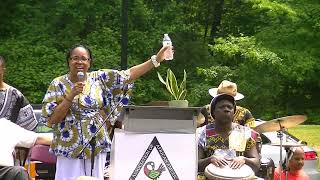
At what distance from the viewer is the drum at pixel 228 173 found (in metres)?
4.95

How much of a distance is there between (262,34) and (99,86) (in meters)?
17.1

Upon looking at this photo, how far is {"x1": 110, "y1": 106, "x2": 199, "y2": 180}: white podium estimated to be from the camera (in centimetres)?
468

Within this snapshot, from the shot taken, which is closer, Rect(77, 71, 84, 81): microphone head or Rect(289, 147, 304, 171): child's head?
Rect(77, 71, 84, 81): microphone head

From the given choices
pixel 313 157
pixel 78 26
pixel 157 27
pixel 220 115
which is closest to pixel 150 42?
pixel 157 27

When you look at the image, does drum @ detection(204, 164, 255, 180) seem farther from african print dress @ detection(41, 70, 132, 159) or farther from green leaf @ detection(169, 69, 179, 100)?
african print dress @ detection(41, 70, 132, 159)

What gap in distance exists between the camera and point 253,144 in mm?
5652

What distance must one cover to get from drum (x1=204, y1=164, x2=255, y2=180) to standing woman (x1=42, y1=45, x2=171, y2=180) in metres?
0.82

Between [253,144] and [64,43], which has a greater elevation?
[64,43]

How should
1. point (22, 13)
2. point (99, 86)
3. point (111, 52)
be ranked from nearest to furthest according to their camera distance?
point (99, 86) < point (111, 52) < point (22, 13)

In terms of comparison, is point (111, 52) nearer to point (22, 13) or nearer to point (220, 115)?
point (22, 13)

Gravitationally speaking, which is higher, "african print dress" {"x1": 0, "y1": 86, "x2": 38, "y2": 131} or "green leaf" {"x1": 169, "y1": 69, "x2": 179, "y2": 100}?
"green leaf" {"x1": 169, "y1": 69, "x2": 179, "y2": 100}

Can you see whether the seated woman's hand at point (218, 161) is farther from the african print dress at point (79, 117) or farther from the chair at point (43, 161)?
the chair at point (43, 161)

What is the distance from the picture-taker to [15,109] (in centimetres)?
570

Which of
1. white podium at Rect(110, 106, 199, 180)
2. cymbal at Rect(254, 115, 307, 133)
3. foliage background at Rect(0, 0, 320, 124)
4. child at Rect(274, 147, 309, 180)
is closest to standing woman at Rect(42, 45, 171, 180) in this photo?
white podium at Rect(110, 106, 199, 180)
